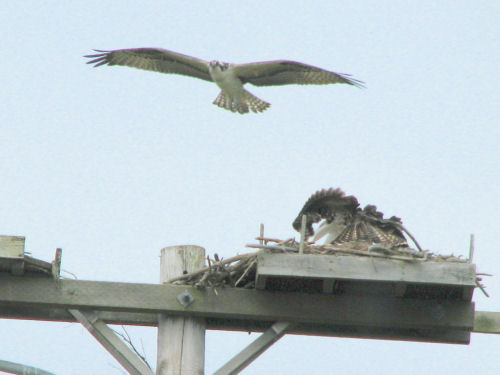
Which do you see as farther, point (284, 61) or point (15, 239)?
point (284, 61)

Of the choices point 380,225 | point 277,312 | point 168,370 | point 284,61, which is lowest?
point 168,370

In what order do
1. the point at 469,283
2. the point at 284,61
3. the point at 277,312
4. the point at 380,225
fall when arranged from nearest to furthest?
the point at 469,283 < the point at 277,312 < the point at 380,225 < the point at 284,61

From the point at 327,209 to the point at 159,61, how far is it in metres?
3.31

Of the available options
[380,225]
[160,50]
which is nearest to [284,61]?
[160,50]

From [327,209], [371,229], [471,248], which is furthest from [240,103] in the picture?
[471,248]

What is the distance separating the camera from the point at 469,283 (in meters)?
4.19

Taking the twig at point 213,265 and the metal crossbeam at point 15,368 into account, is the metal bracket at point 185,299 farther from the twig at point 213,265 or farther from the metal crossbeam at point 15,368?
the metal crossbeam at point 15,368

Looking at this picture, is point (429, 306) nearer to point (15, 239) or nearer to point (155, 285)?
point (155, 285)

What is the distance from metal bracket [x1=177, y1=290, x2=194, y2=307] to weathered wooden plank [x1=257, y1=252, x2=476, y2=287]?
35 centimetres

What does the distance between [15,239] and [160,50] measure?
4.91 metres

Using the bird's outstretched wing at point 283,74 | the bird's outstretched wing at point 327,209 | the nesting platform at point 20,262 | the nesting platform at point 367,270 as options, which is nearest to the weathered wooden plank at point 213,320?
the nesting platform at point 20,262

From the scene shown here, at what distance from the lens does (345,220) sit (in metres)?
6.50

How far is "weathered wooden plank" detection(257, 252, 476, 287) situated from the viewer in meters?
4.21

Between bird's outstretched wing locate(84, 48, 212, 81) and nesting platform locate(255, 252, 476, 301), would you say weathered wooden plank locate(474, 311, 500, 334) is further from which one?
bird's outstretched wing locate(84, 48, 212, 81)
